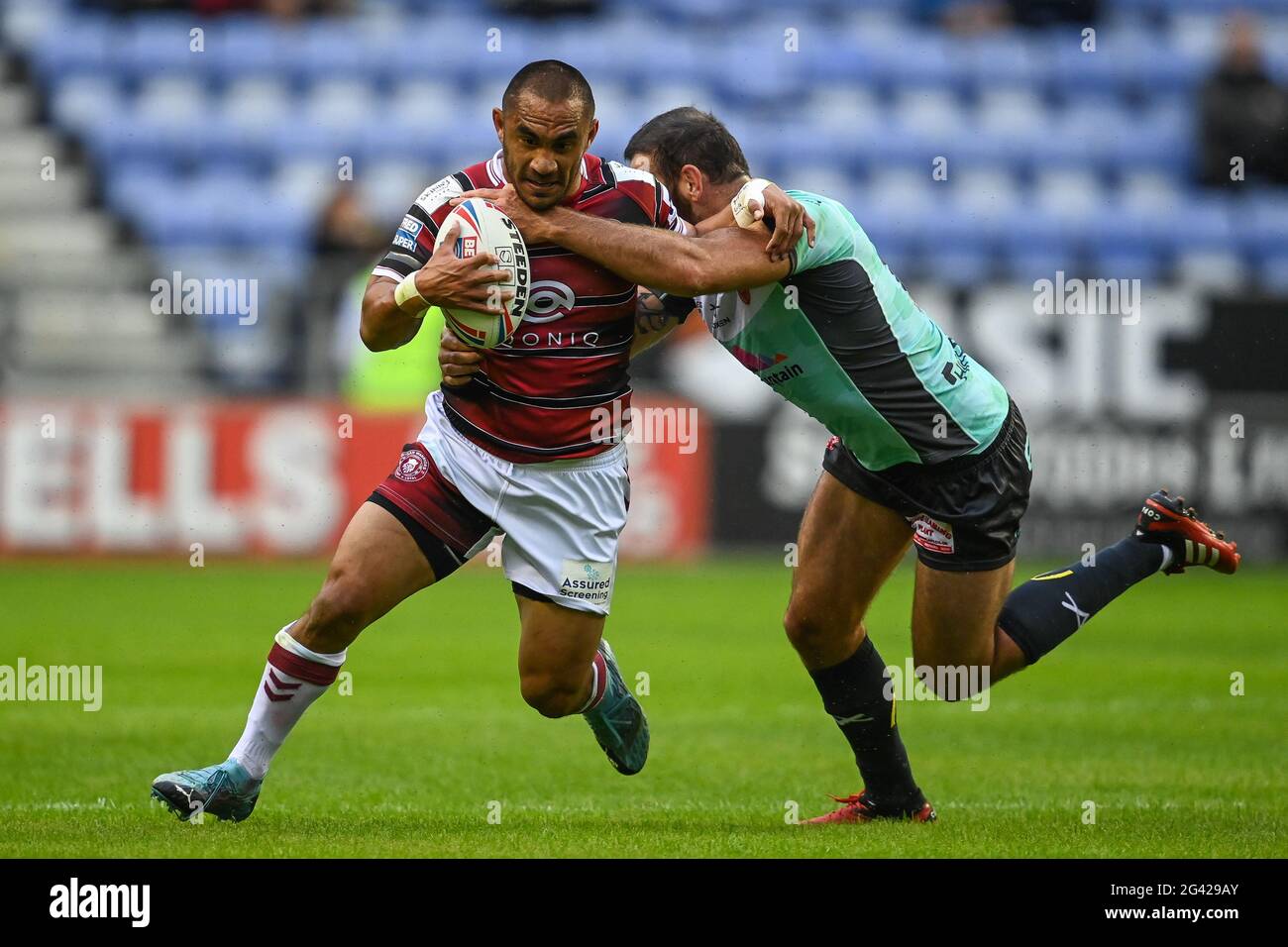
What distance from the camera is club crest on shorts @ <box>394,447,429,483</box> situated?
6121 millimetres

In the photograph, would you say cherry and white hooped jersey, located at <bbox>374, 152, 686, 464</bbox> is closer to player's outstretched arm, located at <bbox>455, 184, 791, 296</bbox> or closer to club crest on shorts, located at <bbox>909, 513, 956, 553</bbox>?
player's outstretched arm, located at <bbox>455, 184, 791, 296</bbox>

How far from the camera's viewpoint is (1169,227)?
61.6ft

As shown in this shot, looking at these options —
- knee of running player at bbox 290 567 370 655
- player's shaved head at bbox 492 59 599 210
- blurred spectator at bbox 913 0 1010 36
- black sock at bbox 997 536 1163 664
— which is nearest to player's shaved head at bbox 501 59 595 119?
player's shaved head at bbox 492 59 599 210

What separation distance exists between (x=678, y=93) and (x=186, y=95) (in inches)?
211

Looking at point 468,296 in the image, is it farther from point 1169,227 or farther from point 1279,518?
point 1169,227

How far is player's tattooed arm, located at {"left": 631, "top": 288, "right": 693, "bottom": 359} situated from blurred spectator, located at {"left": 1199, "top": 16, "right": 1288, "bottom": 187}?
42.3 ft

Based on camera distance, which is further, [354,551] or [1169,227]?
[1169,227]

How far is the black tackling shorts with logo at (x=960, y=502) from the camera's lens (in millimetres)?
6324

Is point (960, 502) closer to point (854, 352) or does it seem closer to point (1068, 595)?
point (854, 352)

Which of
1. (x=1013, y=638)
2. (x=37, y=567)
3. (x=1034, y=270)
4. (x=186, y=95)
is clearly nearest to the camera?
(x=1013, y=638)

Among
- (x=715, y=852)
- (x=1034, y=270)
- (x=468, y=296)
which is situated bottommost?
(x=715, y=852)

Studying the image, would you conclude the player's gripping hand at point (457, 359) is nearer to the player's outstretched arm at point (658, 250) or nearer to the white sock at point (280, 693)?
the player's outstretched arm at point (658, 250)
